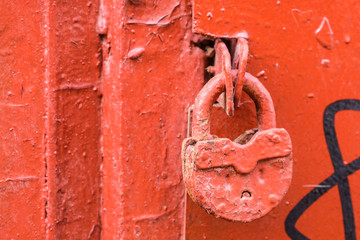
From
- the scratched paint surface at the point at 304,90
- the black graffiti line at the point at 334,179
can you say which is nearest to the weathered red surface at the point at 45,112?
the scratched paint surface at the point at 304,90

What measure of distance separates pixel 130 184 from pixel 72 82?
0.23 m

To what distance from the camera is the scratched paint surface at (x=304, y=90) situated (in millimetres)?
625

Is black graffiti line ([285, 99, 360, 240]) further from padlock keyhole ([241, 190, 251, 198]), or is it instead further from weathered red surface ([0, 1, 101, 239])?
weathered red surface ([0, 1, 101, 239])

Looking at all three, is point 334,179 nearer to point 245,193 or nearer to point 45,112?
point 245,193

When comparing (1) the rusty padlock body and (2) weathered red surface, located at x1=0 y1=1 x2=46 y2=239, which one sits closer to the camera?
(1) the rusty padlock body

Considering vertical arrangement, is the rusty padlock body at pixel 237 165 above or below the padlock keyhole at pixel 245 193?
above

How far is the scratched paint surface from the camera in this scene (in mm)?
625

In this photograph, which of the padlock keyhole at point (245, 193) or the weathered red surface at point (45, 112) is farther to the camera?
the weathered red surface at point (45, 112)

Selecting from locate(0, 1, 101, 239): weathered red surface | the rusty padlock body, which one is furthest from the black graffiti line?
locate(0, 1, 101, 239): weathered red surface

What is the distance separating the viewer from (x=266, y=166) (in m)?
0.52

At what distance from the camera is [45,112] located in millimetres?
668

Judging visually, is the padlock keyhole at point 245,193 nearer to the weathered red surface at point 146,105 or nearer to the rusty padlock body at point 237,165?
the rusty padlock body at point 237,165

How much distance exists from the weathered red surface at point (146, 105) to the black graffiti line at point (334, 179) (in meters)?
0.24

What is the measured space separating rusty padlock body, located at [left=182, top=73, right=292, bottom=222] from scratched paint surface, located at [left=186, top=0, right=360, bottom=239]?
13cm
